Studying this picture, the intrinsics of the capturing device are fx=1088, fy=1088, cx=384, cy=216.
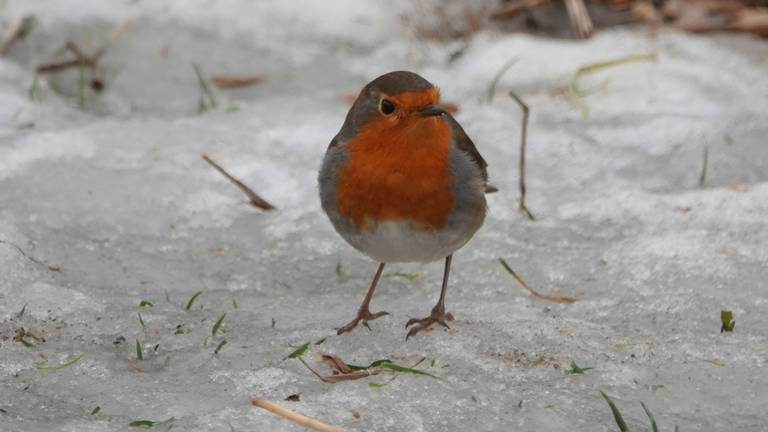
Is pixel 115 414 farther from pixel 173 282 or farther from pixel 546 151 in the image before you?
pixel 546 151

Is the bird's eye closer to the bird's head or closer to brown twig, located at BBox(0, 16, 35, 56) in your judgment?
the bird's head

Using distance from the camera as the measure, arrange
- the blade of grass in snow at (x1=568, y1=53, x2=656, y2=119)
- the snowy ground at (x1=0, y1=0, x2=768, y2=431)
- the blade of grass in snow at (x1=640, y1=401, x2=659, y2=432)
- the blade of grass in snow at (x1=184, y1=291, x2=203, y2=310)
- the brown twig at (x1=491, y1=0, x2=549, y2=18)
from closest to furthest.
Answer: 1. the blade of grass in snow at (x1=640, y1=401, x2=659, y2=432)
2. the snowy ground at (x1=0, y1=0, x2=768, y2=431)
3. the blade of grass in snow at (x1=184, y1=291, x2=203, y2=310)
4. the blade of grass in snow at (x1=568, y1=53, x2=656, y2=119)
5. the brown twig at (x1=491, y1=0, x2=549, y2=18)

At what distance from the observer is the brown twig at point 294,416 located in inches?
109

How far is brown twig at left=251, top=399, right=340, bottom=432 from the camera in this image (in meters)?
2.76

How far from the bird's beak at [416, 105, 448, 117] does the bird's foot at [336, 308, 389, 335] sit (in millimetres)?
698

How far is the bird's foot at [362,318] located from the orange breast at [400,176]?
0.33 metres

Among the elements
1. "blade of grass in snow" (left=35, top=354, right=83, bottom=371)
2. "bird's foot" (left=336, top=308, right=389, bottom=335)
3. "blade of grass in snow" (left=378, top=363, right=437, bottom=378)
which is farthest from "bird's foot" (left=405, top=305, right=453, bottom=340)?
Answer: "blade of grass in snow" (left=35, top=354, right=83, bottom=371)

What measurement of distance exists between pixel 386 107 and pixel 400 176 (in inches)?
8.6

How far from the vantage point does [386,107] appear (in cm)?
326

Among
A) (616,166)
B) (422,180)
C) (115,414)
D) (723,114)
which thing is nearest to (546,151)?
(616,166)

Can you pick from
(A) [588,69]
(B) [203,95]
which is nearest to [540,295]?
(A) [588,69]

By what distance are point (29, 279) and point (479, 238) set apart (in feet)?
5.49

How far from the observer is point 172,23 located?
6289 mm

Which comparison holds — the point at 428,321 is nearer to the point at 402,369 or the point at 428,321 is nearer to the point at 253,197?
the point at 402,369
